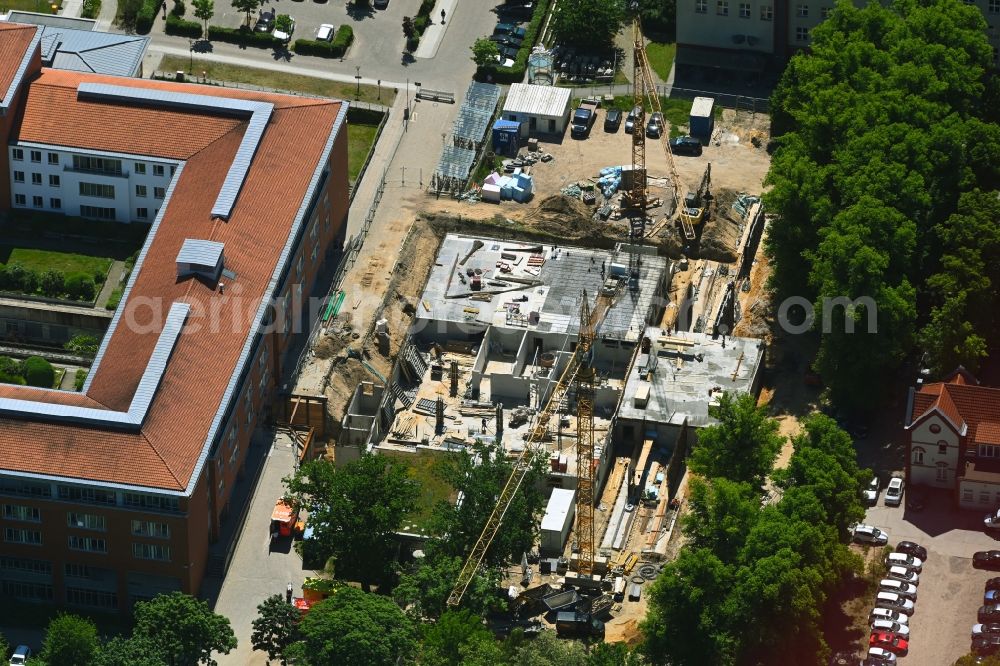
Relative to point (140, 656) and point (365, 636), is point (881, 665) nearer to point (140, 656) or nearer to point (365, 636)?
point (365, 636)

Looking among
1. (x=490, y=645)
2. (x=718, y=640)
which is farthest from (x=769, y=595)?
(x=490, y=645)

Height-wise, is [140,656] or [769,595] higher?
[769,595]

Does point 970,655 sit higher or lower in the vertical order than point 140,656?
higher

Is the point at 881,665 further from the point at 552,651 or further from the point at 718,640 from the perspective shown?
the point at 552,651

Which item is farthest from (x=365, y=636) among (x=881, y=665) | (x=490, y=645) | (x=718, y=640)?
(x=881, y=665)

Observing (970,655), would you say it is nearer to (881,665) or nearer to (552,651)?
(881,665)

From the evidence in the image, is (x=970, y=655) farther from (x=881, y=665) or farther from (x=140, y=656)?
(x=140, y=656)

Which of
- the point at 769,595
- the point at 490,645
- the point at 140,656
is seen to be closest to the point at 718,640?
the point at 769,595
